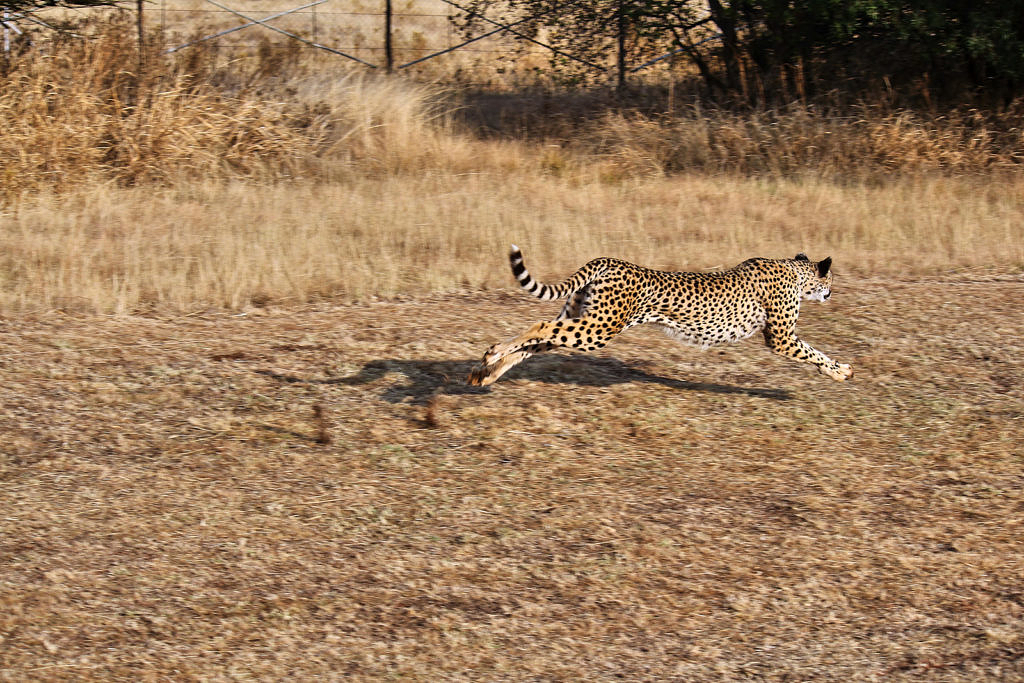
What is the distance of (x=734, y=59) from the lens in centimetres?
1538

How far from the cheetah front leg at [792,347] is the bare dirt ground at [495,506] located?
21 centimetres

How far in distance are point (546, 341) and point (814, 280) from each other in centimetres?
189

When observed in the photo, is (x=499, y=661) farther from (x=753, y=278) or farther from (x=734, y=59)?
(x=734, y=59)

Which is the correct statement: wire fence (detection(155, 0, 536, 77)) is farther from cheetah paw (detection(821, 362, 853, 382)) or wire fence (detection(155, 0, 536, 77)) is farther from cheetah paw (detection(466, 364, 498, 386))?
cheetah paw (detection(821, 362, 853, 382))

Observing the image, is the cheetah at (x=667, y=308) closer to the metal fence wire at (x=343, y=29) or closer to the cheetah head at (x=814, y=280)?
the cheetah head at (x=814, y=280)

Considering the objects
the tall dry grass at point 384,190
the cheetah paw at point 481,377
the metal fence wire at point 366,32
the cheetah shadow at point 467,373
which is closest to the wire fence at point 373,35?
the metal fence wire at point 366,32

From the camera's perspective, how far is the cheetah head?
7.12m

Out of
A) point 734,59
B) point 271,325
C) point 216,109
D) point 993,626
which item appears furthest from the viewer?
point 734,59

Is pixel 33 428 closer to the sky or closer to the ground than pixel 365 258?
closer to the ground

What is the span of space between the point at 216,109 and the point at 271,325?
18.4 feet

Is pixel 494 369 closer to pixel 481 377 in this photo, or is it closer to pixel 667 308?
pixel 481 377

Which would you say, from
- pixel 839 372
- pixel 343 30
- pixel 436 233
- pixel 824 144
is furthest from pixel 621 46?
pixel 343 30

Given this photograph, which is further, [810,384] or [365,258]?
[365,258]

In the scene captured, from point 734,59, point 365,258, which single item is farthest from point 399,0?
point 365,258
